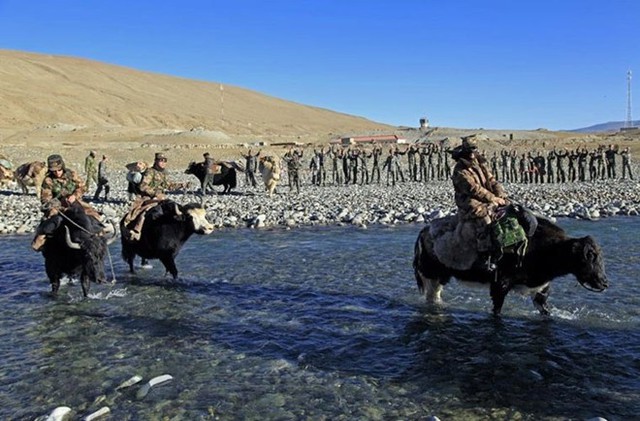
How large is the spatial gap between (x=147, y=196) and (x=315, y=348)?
502 cm

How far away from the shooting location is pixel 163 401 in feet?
15.7

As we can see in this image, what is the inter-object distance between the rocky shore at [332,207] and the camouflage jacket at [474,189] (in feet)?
26.4

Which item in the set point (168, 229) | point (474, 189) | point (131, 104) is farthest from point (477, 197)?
point (131, 104)

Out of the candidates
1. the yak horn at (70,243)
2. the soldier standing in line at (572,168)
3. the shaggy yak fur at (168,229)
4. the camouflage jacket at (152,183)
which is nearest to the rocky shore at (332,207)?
the camouflage jacket at (152,183)

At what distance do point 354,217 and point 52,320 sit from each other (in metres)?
9.34

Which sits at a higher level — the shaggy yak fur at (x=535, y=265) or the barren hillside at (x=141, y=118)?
the barren hillside at (x=141, y=118)

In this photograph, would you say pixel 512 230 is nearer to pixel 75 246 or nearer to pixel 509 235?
pixel 509 235

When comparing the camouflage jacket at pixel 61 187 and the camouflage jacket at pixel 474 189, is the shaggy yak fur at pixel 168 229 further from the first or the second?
the camouflage jacket at pixel 474 189

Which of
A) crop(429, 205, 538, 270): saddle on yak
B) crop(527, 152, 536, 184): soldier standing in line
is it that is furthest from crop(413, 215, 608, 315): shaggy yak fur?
crop(527, 152, 536, 184): soldier standing in line

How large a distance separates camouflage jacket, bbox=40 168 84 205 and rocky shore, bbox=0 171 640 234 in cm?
662

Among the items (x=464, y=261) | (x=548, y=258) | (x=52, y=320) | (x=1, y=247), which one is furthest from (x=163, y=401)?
(x=1, y=247)

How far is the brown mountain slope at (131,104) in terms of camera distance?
6925 centimetres

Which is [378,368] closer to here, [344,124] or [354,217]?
[354,217]

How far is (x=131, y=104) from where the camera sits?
85250 mm
